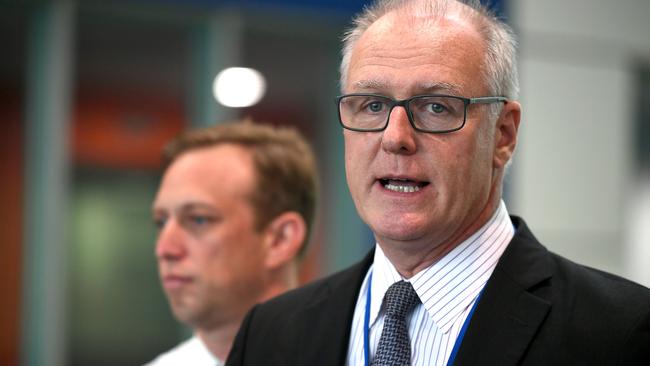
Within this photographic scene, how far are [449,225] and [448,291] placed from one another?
0.41ft

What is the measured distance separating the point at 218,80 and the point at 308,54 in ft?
2.76

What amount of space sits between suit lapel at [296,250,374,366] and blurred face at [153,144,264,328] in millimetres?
645

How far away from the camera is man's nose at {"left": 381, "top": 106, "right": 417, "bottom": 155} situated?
1.52m

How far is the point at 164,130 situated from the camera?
6.83 metres

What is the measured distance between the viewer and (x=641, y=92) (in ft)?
23.7

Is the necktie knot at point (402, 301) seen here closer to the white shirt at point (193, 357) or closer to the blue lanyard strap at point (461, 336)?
the blue lanyard strap at point (461, 336)

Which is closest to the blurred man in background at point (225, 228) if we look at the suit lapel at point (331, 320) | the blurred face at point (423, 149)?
the suit lapel at point (331, 320)

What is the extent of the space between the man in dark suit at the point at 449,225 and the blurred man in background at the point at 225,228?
739mm

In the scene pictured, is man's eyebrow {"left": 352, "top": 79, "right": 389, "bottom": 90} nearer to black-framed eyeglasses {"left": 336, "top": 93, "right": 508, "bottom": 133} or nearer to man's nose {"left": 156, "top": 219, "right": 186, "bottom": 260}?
black-framed eyeglasses {"left": 336, "top": 93, "right": 508, "bottom": 133}

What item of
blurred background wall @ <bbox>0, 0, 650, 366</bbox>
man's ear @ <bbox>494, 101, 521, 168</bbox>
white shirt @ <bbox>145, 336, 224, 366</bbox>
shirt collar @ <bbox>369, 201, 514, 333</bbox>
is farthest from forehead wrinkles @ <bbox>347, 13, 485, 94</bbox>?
blurred background wall @ <bbox>0, 0, 650, 366</bbox>

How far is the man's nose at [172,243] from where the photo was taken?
244 centimetres

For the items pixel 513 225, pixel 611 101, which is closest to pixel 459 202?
pixel 513 225

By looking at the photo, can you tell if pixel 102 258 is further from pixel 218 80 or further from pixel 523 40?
pixel 523 40

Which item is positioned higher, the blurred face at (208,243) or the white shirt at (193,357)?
the blurred face at (208,243)
